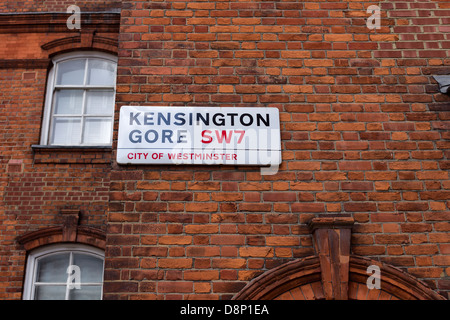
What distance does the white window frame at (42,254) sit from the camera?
5742 millimetres

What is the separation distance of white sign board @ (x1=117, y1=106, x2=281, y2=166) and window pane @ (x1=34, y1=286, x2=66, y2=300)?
3549mm

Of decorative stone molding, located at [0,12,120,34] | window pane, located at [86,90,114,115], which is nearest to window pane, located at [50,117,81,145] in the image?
window pane, located at [86,90,114,115]

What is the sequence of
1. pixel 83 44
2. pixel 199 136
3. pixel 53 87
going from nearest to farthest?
pixel 199 136 < pixel 53 87 < pixel 83 44

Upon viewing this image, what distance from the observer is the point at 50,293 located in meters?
5.84

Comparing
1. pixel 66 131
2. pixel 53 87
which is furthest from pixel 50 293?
pixel 53 87

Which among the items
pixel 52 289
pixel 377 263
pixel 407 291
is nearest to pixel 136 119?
pixel 377 263

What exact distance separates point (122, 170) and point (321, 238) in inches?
66.1

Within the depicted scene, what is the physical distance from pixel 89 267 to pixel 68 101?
277 centimetres

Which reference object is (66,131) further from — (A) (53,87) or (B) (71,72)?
(B) (71,72)

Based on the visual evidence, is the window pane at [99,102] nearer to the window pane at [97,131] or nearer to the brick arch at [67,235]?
the window pane at [97,131]

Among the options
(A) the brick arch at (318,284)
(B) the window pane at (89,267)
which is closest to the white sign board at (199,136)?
(A) the brick arch at (318,284)

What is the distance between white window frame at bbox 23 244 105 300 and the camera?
18.8 ft

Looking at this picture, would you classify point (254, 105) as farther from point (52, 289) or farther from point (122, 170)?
point (52, 289)

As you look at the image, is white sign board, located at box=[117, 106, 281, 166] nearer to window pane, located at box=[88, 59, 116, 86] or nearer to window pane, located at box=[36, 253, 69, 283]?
window pane, located at box=[36, 253, 69, 283]
